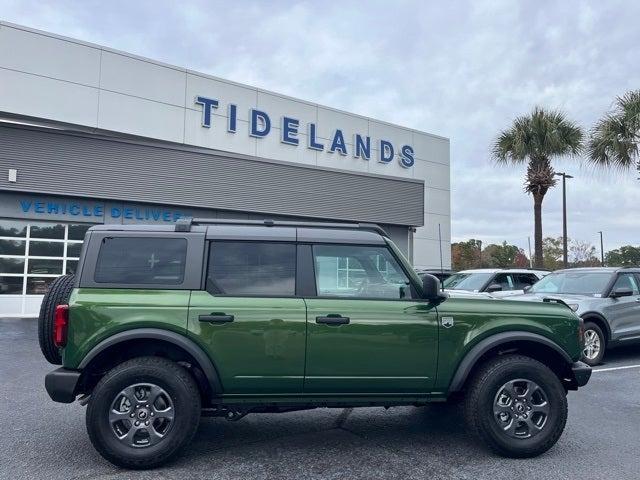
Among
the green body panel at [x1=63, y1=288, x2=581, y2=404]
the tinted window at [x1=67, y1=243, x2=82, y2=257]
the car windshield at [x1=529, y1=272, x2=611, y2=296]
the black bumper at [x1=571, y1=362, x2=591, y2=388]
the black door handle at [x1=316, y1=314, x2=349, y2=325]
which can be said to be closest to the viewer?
the green body panel at [x1=63, y1=288, x2=581, y2=404]

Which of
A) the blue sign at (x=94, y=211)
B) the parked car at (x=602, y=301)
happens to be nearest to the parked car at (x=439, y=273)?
the parked car at (x=602, y=301)

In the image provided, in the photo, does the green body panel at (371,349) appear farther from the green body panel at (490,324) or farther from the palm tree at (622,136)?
the palm tree at (622,136)

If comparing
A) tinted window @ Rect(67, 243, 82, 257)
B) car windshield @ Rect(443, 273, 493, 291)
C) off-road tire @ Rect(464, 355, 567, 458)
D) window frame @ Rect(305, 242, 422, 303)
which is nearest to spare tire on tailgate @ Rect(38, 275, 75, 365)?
window frame @ Rect(305, 242, 422, 303)

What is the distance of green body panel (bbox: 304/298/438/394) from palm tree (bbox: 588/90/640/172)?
15.0m

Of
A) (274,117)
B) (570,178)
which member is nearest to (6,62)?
(274,117)

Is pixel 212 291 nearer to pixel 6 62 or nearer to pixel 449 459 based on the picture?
pixel 449 459

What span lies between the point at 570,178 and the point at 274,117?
1837cm

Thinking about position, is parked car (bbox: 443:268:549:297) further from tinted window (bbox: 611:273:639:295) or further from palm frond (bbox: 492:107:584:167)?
palm frond (bbox: 492:107:584:167)

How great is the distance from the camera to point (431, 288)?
181 inches

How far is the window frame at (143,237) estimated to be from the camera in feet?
14.8

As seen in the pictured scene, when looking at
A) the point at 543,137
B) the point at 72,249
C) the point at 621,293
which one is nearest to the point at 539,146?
the point at 543,137

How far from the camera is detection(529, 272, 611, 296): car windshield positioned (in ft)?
32.4

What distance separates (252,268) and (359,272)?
0.93 metres

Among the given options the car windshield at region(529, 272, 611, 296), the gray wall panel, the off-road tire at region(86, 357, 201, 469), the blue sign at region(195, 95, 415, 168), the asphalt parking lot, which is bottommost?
the asphalt parking lot
